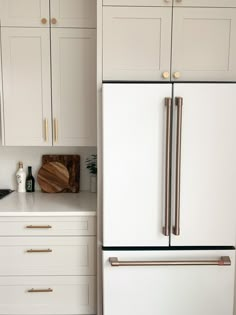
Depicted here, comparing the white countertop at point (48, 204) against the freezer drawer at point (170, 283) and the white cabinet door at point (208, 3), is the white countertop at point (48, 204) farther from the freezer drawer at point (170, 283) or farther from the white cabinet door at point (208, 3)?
the white cabinet door at point (208, 3)

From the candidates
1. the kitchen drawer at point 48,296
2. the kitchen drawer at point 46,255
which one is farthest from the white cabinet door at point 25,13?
the kitchen drawer at point 48,296

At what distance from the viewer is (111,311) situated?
2.03 meters

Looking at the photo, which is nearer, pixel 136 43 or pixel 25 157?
pixel 136 43

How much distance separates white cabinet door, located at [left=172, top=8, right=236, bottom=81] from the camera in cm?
199

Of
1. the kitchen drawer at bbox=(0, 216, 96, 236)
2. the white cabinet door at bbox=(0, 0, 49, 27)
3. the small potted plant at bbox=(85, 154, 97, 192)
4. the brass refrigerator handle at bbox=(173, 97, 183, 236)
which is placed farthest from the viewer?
the small potted plant at bbox=(85, 154, 97, 192)

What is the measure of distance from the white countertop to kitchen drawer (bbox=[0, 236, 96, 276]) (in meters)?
0.18

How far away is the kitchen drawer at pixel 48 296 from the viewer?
2.25m

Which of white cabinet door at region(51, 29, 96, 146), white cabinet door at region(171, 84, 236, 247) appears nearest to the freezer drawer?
white cabinet door at region(171, 84, 236, 247)

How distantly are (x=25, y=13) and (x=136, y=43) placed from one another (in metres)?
0.94

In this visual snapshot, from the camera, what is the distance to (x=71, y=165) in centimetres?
277

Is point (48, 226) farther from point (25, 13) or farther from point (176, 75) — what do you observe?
point (25, 13)

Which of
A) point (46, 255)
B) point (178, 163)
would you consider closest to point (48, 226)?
point (46, 255)

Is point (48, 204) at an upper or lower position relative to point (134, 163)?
lower

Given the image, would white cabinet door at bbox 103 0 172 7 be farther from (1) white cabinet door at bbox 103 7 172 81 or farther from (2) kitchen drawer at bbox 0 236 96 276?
(2) kitchen drawer at bbox 0 236 96 276
